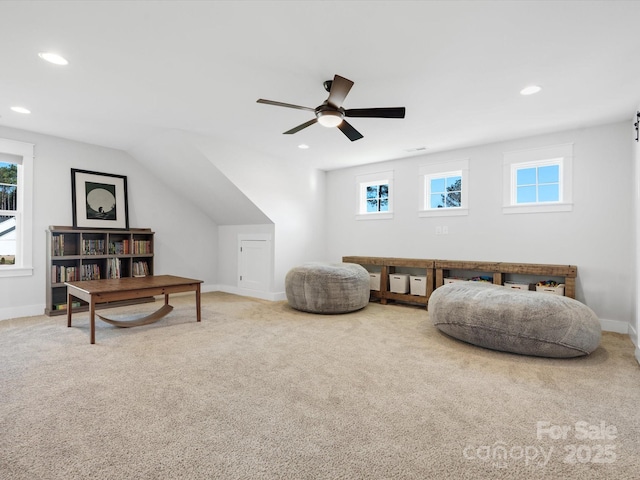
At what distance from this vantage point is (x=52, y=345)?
3160 mm

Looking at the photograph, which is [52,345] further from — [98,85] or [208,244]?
[208,244]

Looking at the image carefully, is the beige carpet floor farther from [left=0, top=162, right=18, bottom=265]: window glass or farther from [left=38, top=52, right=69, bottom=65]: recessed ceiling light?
[left=38, top=52, right=69, bottom=65]: recessed ceiling light

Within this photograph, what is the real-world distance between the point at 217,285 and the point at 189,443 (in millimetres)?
5104

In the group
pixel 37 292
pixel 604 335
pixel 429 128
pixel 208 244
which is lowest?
pixel 604 335

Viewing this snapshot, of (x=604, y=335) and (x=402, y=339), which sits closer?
(x=402, y=339)

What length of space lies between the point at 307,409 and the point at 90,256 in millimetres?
4190

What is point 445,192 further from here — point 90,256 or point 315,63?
point 90,256

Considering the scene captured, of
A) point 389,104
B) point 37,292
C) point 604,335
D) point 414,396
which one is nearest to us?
point 414,396

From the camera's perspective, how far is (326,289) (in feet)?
14.8

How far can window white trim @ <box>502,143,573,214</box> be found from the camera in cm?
420

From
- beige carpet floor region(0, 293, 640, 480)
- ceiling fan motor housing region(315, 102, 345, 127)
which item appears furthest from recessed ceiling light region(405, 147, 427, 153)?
beige carpet floor region(0, 293, 640, 480)

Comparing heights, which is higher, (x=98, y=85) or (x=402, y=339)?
(x=98, y=85)

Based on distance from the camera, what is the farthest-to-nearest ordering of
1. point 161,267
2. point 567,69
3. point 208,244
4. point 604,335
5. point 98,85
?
point 208,244 < point 161,267 < point 604,335 < point 98,85 < point 567,69

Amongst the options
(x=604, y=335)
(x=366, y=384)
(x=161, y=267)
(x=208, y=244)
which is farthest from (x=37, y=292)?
(x=604, y=335)
